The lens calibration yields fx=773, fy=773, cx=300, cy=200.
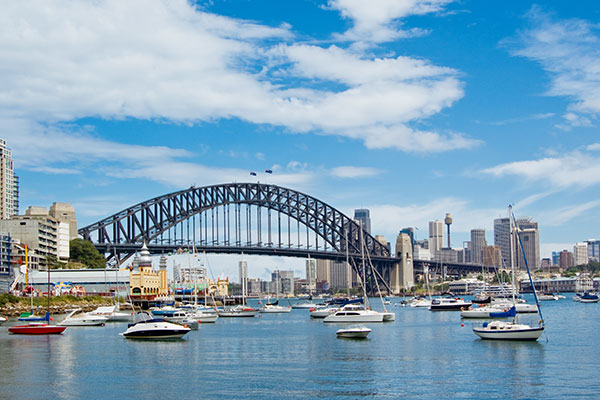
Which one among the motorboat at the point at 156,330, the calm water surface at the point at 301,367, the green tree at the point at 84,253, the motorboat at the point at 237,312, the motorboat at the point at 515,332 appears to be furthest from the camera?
the green tree at the point at 84,253

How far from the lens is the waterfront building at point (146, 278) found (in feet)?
513

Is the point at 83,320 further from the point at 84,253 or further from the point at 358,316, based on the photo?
the point at 84,253

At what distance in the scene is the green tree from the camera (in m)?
170

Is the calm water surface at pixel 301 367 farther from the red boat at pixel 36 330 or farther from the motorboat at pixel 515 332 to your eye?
the red boat at pixel 36 330

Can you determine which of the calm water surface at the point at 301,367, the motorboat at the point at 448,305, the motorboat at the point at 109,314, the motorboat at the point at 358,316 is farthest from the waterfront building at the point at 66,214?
the calm water surface at the point at 301,367

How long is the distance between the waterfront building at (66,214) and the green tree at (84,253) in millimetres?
8457

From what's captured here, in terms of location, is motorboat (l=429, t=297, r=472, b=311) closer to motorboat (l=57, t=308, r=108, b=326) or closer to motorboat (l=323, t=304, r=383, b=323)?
motorboat (l=323, t=304, r=383, b=323)

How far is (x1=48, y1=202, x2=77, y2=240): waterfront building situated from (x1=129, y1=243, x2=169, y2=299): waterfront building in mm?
21132

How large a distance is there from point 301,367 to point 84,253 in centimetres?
13222

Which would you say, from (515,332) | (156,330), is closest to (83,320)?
(156,330)

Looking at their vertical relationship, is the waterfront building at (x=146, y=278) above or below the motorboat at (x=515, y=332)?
above

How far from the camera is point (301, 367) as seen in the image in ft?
160

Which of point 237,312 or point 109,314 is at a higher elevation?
point 109,314

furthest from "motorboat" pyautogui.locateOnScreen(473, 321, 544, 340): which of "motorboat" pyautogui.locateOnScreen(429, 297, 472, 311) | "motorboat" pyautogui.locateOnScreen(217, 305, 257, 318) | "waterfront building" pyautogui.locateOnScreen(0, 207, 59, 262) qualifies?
"waterfront building" pyautogui.locateOnScreen(0, 207, 59, 262)
